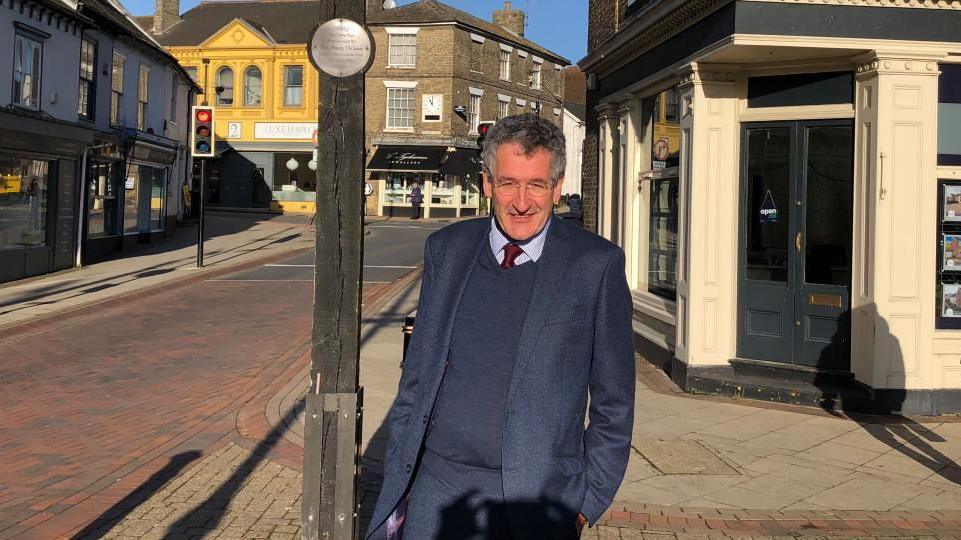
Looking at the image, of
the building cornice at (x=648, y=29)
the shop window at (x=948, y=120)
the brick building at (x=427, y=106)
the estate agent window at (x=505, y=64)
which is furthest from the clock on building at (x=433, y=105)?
the shop window at (x=948, y=120)

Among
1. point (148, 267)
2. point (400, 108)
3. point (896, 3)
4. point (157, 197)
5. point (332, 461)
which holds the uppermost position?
point (400, 108)

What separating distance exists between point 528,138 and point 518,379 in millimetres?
743

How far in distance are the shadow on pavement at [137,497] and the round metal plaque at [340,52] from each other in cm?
293

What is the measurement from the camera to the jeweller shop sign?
42.5 m

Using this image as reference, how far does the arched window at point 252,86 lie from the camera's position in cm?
4294

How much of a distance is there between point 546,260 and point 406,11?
4154cm

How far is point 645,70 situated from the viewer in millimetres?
10711

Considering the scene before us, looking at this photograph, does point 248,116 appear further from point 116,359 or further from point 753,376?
point 753,376

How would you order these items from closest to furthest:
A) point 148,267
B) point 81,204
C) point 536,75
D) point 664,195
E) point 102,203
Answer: point 664,195
point 81,204
point 148,267
point 102,203
point 536,75

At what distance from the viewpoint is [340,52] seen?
3.72 metres

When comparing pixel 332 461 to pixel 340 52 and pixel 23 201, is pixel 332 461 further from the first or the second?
pixel 23 201

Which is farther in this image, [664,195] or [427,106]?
[427,106]

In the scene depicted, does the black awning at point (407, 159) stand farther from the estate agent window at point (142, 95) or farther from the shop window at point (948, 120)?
the shop window at point (948, 120)

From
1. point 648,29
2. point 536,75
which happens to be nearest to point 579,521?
point 648,29
